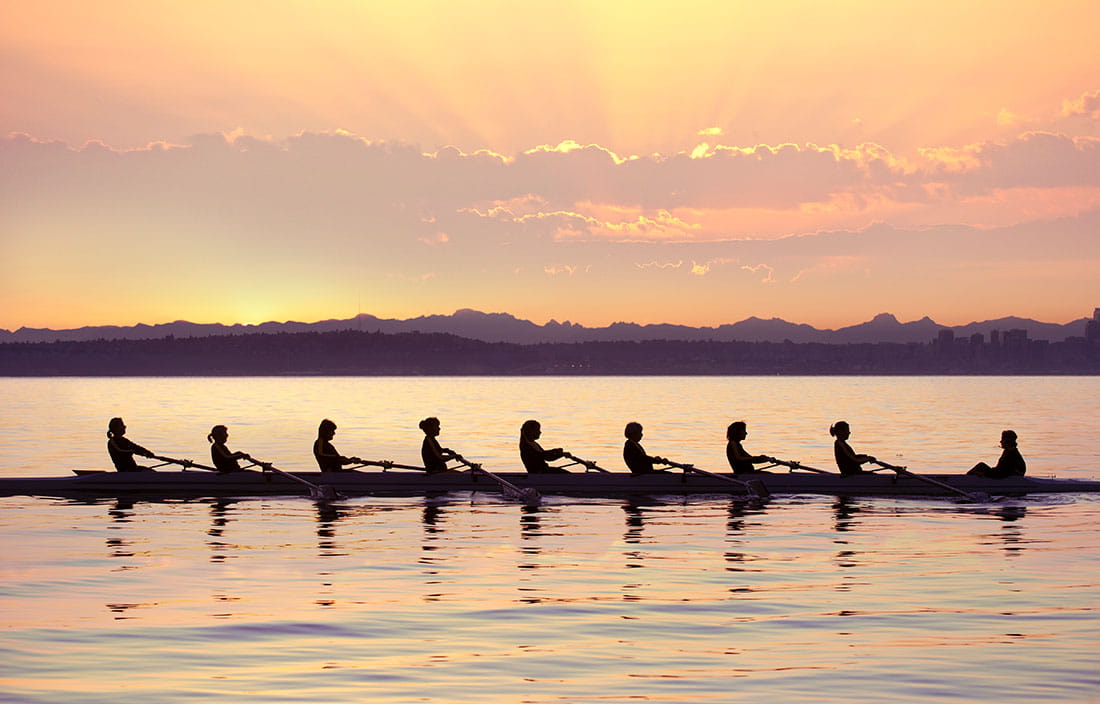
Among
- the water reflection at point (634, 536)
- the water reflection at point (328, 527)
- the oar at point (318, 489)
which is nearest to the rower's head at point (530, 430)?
the water reflection at point (634, 536)

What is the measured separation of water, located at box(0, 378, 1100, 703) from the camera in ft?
44.1

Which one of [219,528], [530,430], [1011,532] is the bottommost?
[1011,532]

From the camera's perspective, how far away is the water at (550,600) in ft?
44.1

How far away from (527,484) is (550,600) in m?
13.6

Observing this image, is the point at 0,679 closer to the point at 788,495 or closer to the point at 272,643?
the point at 272,643

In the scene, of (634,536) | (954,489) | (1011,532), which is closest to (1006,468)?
(954,489)

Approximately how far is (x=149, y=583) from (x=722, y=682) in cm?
950

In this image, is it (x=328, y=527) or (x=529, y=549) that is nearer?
(x=529, y=549)

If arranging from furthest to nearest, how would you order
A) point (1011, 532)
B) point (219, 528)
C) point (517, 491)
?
point (517, 491) → point (219, 528) → point (1011, 532)

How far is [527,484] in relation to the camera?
31.6 metres

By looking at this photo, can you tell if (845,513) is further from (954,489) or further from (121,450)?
(121,450)

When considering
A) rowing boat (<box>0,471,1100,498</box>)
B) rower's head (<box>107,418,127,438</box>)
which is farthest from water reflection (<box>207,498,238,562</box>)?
rower's head (<box>107,418,127,438</box>)

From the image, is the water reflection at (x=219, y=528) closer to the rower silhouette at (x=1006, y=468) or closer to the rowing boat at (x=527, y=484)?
the rowing boat at (x=527, y=484)

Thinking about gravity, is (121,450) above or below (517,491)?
above
